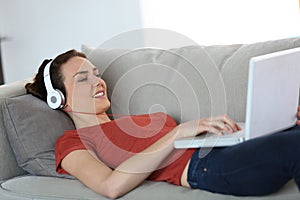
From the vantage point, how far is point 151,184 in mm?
2002

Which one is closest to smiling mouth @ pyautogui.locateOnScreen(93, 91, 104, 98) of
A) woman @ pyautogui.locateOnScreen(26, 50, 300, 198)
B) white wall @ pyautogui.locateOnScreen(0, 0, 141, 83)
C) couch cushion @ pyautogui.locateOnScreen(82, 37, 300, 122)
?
woman @ pyautogui.locateOnScreen(26, 50, 300, 198)

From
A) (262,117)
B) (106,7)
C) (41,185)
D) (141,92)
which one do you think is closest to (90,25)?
(106,7)

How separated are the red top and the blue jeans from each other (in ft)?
0.48

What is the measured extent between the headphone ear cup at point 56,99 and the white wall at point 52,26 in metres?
1.55

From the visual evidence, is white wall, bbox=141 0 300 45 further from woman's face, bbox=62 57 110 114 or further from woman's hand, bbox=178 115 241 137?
woman's hand, bbox=178 115 241 137

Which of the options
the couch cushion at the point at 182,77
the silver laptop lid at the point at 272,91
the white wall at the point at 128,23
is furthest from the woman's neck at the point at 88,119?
the white wall at the point at 128,23

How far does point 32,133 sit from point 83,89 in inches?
9.6

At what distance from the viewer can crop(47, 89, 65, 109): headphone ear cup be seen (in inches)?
89.2

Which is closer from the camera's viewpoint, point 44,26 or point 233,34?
point 233,34

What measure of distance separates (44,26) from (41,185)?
2.05 meters

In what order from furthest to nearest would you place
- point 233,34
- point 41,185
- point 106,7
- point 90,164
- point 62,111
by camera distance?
1. point 106,7
2. point 233,34
3. point 62,111
4. point 41,185
5. point 90,164

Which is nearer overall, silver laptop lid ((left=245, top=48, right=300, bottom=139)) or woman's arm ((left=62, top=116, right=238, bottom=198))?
silver laptop lid ((left=245, top=48, right=300, bottom=139))

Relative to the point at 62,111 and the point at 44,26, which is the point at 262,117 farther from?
the point at 44,26

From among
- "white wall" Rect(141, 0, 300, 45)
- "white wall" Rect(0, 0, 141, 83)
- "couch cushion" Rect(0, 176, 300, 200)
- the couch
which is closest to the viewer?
"couch cushion" Rect(0, 176, 300, 200)
